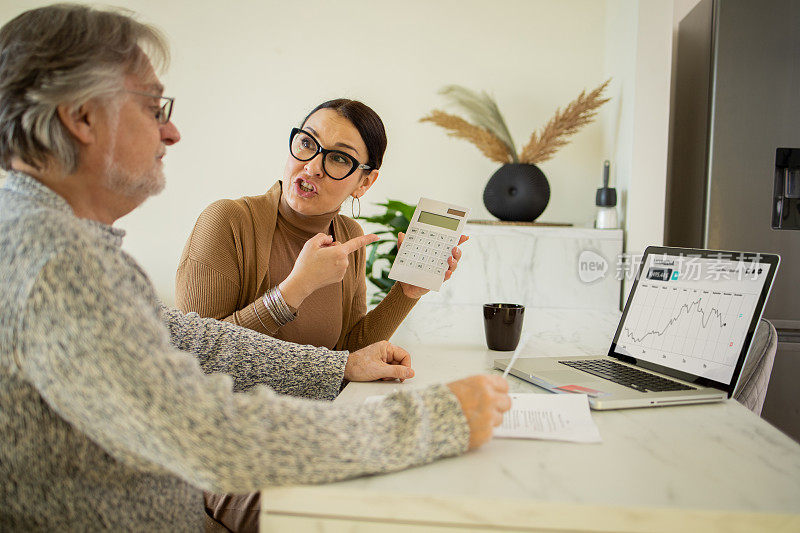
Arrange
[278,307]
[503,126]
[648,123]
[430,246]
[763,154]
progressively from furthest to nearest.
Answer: [503,126], [648,123], [763,154], [430,246], [278,307]

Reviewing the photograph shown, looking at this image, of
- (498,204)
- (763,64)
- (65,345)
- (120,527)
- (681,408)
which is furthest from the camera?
(498,204)

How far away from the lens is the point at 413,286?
1.37 meters

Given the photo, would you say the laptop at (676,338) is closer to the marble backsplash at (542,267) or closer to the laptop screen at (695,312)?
the laptop screen at (695,312)

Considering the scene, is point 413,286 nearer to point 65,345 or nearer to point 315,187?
point 315,187

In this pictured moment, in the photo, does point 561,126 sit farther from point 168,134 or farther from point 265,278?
point 168,134

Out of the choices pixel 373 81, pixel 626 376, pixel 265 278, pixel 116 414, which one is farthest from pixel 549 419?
pixel 373 81

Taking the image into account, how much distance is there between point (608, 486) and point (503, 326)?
2.19ft

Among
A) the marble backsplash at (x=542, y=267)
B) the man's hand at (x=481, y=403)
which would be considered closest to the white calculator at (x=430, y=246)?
the man's hand at (x=481, y=403)

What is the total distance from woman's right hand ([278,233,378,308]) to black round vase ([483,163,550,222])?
115 centimetres

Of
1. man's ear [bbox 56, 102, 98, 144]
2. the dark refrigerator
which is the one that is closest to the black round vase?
the dark refrigerator

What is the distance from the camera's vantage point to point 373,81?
2.66 meters

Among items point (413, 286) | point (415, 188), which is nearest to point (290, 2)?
point (415, 188)

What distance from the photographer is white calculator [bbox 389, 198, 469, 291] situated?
50.4 inches

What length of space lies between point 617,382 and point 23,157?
0.88 m
